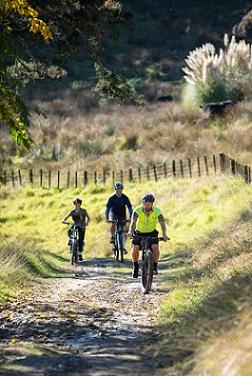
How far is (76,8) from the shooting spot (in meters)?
12.3

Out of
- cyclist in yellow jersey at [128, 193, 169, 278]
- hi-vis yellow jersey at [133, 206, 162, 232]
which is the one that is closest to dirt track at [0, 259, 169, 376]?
cyclist in yellow jersey at [128, 193, 169, 278]

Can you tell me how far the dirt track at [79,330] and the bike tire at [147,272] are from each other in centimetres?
15

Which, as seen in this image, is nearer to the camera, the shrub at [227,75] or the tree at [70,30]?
the tree at [70,30]

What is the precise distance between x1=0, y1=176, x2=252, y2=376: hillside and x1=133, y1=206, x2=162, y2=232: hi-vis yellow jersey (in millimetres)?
1094

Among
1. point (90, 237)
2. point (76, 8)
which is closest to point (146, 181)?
point (90, 237)

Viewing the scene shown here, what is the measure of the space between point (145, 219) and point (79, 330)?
378 cm

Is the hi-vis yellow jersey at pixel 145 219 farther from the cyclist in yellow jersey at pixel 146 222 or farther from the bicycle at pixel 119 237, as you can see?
the bicycle at pixel 119 237

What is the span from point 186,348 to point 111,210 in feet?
36.7

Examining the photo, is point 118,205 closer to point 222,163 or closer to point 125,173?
point 222,163

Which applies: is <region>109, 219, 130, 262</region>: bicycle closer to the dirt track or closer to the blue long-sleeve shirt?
the blue long-sleeve shirt

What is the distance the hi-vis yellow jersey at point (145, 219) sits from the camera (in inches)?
525

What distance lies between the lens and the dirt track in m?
8.08

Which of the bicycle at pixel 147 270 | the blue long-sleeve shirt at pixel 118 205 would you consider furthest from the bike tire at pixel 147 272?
the blue long-sleeve shirt at pixel 118 205

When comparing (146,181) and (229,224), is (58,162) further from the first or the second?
(229,224)
